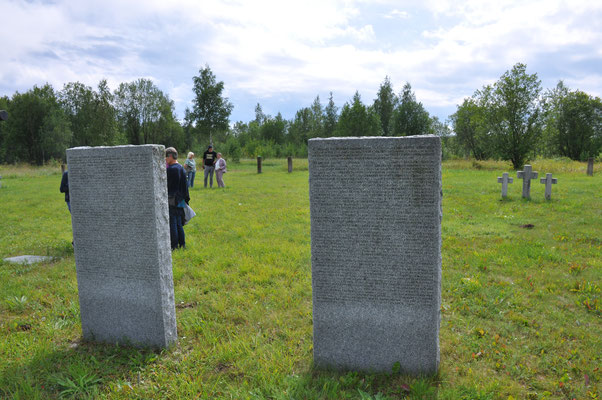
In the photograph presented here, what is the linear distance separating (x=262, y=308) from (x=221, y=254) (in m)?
2.35

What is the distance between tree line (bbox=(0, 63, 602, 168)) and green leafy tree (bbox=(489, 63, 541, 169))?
0.24ft

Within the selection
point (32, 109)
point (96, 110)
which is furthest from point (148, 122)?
point (32, 109)

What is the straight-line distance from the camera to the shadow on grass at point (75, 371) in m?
3.14

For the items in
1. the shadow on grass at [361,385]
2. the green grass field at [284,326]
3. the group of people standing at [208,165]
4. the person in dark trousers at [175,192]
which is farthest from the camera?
the group of people standing at [208,165]

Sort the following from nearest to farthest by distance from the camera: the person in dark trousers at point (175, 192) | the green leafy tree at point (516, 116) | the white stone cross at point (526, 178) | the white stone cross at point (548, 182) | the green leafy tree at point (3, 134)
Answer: the person in dark trousers at point (175, 192)
the white stone cross at point (548, 182)
the white stone cross at point (526, 178)
the green leafy tree at point (516, 116)
the green leafy tree at point (3, 134)

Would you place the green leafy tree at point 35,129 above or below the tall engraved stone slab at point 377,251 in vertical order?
above

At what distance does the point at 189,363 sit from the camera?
351 cm

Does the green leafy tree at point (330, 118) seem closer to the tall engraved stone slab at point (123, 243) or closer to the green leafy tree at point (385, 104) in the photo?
the green leafy tree at point (385, 104)

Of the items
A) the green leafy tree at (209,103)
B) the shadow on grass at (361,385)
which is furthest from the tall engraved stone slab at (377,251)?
the green leafy tree at (209,103)

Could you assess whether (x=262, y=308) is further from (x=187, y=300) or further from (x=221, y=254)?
(x=221, y=254)

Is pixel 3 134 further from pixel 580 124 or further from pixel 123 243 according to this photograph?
pixel 580 124

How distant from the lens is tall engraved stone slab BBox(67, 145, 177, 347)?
12.1 feet

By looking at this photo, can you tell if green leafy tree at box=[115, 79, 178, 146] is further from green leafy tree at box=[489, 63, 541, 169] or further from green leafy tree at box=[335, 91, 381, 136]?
green leafy tree at box=[489, 63, 541, 169]

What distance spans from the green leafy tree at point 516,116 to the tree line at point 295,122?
0.24ft
